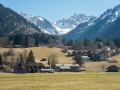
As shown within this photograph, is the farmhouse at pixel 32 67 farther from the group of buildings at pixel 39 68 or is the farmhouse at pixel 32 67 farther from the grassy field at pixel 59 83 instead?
the grassy field at pixel 59 83

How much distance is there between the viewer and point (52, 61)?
166m

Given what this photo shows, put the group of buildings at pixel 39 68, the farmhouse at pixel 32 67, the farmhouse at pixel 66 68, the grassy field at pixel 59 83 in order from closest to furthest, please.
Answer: the grassy field at pixel 59 83
the group of buildings at pixel 39 68
the farmhouse at pixel 32 67
the farmhouse at pixel 66 68

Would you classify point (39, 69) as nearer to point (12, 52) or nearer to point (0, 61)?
point (0, 61)

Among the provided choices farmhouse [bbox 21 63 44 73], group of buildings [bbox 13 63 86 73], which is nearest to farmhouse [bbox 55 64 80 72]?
group of buildings [bbox 13 63 86 73]

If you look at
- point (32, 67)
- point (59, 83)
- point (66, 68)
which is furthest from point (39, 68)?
point (59, 83)

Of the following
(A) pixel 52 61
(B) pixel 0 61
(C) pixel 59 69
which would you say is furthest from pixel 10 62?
(C) pixel 59 69

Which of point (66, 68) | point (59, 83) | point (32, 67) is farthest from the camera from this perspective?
point (66, 68)

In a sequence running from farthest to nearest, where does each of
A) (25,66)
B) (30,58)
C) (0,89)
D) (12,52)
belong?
(12,52)
(30,58)
(25,66)
(0,89)

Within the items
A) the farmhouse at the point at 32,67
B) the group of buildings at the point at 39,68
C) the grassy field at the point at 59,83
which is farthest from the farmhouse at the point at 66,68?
the grassy field at the point at 59,83

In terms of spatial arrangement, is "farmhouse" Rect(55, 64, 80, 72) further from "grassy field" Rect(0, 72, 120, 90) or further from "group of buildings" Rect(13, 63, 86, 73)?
"grassy field" Rect(0, 72, 120, 90)

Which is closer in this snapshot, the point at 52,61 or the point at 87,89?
the point at 87,89

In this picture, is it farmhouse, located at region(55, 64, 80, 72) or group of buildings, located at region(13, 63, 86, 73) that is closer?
group of buildings, located at region(13, 63, 86, 73)

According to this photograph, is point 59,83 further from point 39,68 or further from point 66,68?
point 66,68

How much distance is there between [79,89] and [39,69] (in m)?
101
